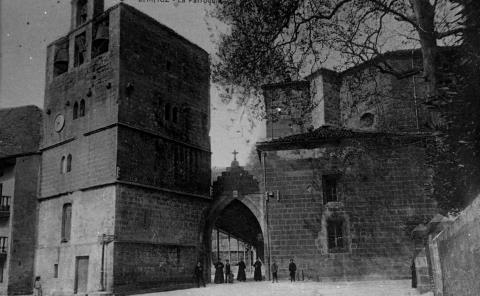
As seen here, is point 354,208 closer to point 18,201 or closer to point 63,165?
point 63,165

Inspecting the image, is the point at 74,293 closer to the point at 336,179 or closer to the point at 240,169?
the point at 240,169

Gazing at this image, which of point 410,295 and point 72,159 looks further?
point 72,159

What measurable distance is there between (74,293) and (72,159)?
21.2 ft

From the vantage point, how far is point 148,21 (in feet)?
82.7

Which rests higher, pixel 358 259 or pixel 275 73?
pixel 275 73

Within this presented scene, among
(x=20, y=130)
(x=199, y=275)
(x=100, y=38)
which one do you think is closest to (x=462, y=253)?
(x=199, y=275)

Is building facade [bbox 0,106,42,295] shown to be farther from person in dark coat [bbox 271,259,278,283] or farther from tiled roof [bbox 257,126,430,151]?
tiled roof [bbox 257,126,430,151]

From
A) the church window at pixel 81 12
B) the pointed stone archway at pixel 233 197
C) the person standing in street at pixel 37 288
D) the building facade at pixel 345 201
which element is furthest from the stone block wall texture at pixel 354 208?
the church window at pixel 81 12

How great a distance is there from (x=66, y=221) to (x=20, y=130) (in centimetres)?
726

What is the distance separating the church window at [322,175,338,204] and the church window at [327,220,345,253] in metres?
1.06

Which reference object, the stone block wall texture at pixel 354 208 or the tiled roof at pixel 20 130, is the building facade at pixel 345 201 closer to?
the stone block wall texture at pixel 354 208

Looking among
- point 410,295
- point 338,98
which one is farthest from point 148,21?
point 410,295

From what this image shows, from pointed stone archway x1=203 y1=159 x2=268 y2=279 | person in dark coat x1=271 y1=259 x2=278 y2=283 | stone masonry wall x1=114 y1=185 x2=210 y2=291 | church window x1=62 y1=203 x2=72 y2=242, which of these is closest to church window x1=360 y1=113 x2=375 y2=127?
pointed stone archway x1=203 y1=159 x2=268 y2=279

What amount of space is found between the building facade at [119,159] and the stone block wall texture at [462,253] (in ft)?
56.4
